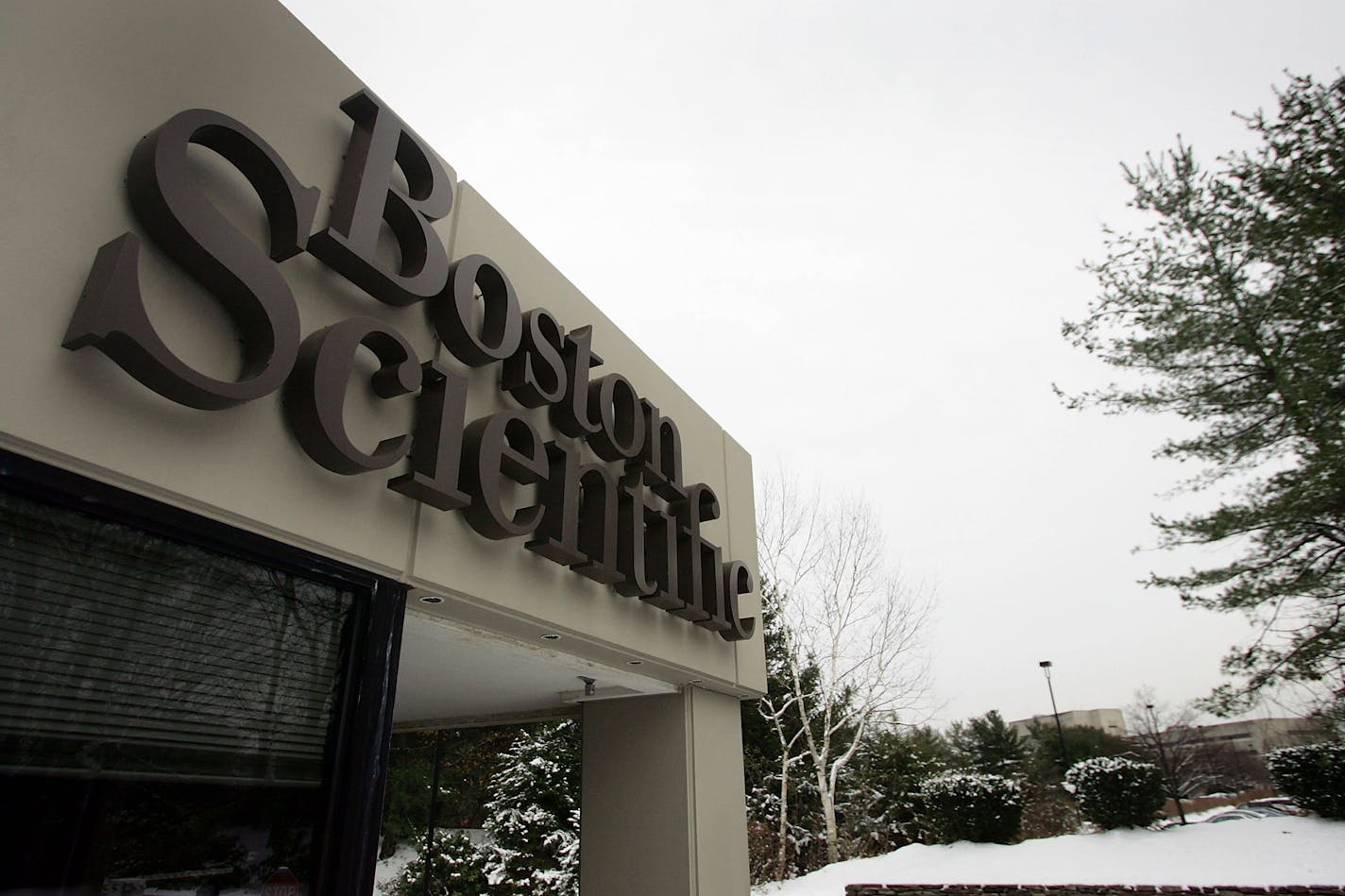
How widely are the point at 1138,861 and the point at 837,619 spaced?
7440 mm

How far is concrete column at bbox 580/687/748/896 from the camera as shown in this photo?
5.86 metres

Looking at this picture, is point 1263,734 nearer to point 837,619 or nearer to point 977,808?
point 977,808

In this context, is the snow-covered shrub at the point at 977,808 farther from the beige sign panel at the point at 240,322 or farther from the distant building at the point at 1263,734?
the beige sign panel at the point at 240,322

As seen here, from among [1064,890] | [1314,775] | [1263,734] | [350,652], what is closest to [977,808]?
[1064,890]

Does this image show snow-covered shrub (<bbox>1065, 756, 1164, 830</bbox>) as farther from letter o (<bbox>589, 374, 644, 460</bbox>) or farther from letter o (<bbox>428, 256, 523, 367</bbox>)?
letter o (<bbox>428, 256, 523, 367</bbox>)

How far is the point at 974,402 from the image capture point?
23047mm

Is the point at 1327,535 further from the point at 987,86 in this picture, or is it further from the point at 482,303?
the point at 482,303

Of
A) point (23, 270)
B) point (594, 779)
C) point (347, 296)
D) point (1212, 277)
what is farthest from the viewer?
point (1212, 277)

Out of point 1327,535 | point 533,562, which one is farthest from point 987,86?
point 533,562

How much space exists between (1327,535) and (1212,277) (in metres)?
4.74

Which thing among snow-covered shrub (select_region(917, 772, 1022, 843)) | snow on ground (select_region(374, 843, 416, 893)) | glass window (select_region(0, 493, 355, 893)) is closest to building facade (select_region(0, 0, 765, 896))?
glass window (select_region(0, 493, 355, 893))

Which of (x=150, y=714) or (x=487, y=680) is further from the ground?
(x=487, y=680)

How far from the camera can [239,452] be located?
276 centimetres

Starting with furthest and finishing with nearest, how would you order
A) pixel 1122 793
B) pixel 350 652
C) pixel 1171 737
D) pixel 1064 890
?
pixel 1171 737 < pixel 1122 793 < pixel 1064 890 < pixel 350 652
